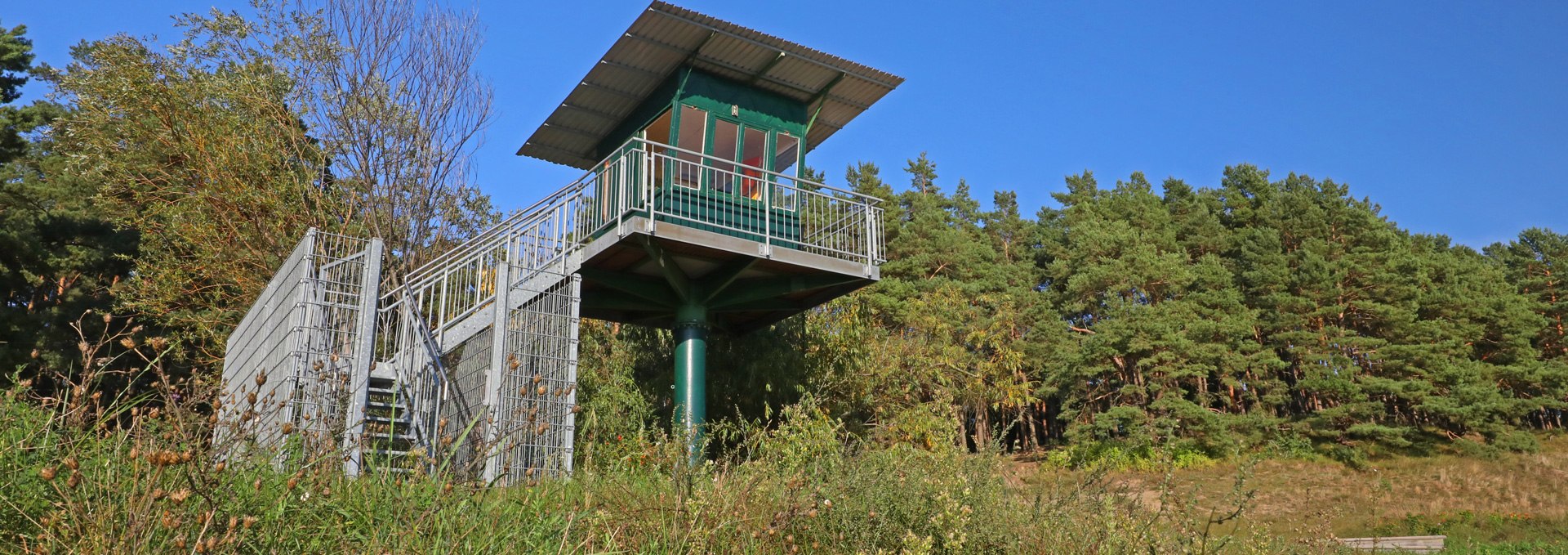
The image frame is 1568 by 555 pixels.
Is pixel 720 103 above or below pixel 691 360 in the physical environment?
above

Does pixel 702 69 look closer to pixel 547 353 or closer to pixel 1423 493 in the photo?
pixel 547 353

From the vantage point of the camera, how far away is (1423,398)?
28812 mm

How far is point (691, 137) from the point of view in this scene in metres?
12.5

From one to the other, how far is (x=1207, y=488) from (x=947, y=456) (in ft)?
61.5

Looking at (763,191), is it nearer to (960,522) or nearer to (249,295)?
(960,522)

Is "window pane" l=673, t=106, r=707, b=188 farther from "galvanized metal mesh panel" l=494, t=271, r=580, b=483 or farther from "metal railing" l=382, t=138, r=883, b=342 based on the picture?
"galvanized metal mesh panel" l=494, t=271, r=580, b=483

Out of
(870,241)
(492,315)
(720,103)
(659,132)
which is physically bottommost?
(492,315)

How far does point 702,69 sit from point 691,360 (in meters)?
3.69

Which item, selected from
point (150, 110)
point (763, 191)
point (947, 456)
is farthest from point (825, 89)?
point (150, 110)

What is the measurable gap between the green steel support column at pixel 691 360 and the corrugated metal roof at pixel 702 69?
3.11 m

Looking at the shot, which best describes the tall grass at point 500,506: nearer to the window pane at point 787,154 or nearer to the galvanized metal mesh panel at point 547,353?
the galvanized metal mesh panel at point 547,353

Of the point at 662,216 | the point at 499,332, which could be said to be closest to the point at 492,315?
the point at 499,332

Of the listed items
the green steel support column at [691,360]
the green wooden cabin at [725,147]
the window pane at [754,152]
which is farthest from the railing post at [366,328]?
the window pane at [754,152]

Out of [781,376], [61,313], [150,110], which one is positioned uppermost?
[150,110]
